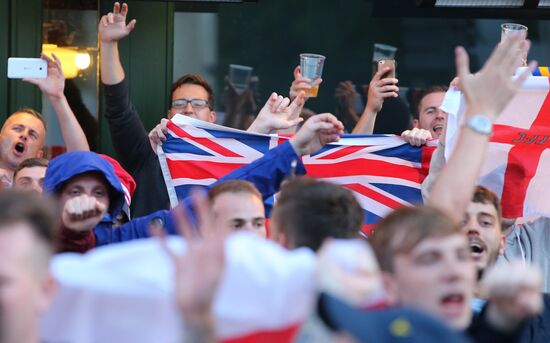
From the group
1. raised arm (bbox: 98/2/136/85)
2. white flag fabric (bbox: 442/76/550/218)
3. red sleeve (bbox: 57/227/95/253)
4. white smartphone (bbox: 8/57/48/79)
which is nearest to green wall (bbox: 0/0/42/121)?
white smartphone (bbox: 8/57/48/79)

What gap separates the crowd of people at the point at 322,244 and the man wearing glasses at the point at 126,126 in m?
0.47

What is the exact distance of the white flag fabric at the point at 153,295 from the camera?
2803 millimetres

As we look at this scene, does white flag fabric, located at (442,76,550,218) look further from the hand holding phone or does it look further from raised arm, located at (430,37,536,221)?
raised arm, located at (430,37,536,221)

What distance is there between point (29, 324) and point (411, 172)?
12.1 ft

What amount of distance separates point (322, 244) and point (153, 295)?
2.38 feet

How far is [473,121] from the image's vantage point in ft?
12.5

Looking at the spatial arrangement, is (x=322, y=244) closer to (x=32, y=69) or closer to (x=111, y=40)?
(x=111, y=40)

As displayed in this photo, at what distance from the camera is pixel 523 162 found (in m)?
5.73

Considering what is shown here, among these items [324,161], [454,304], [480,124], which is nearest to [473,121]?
[480,124]

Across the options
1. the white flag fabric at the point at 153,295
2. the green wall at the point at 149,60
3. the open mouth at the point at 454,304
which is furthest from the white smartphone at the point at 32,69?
the open mouth at the point at 454,304

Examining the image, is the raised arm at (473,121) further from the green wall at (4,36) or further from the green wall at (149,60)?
the green wall at (4,36)

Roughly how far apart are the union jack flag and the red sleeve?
1.30 meters

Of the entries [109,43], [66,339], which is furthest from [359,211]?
[109,43]

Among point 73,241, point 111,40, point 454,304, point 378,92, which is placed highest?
point 111,40
